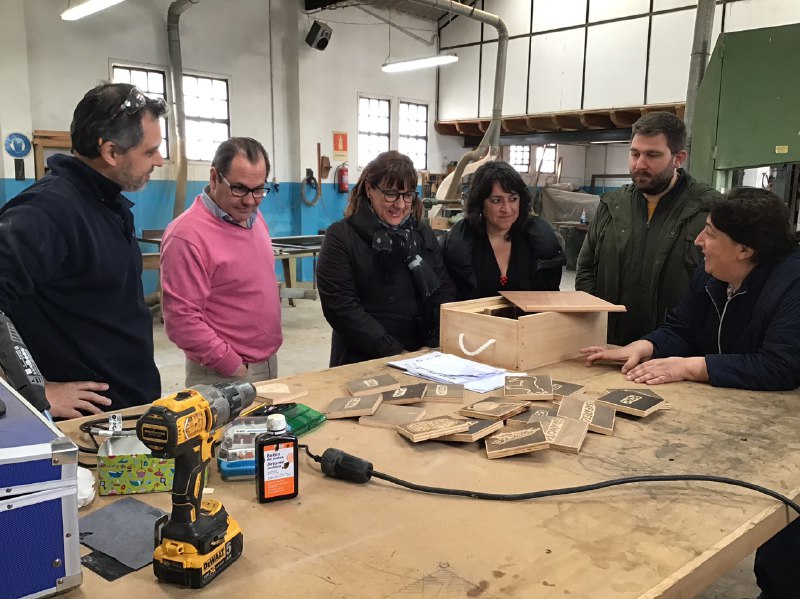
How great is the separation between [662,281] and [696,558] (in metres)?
1.65

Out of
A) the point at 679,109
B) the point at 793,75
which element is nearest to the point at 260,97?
the point at 679,109

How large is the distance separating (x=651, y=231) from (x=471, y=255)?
70cm

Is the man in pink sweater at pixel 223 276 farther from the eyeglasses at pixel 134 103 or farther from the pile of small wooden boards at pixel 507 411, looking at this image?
the pile of small wooden boards at pixel 507 411

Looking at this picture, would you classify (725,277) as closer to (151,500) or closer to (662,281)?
(662,281)

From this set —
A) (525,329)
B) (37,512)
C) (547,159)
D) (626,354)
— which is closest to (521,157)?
(547,159)

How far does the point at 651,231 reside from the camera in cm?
246

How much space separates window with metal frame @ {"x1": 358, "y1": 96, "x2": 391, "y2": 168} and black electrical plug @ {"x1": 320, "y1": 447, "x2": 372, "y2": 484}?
9011mm

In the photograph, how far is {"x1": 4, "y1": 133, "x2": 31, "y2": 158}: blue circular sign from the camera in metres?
6.30

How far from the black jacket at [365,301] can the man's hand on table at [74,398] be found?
781 millimetres

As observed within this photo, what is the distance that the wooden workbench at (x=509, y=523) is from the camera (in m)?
0.88

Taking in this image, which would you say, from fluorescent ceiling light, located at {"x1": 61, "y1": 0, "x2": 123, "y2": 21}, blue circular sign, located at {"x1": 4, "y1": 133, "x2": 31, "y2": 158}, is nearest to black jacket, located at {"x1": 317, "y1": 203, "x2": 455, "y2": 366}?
fluorescent ceiling light, located at {"x1": 61, "y1": 0, "x2": 123, "y2": 21}

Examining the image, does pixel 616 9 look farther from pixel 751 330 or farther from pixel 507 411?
pixel 507 411

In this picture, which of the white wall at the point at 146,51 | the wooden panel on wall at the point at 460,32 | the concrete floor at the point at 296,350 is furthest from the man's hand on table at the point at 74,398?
the wooden panel on wall at the point at 460,32

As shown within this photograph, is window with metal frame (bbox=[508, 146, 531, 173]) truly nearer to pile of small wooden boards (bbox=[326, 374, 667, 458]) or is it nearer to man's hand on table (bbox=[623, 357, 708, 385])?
man's hand on table (bbox=[623, 357, 708, 385])
